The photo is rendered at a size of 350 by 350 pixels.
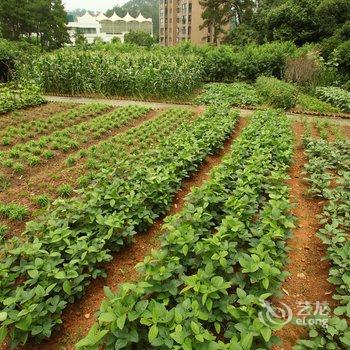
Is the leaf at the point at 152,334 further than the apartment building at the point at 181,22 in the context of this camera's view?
No

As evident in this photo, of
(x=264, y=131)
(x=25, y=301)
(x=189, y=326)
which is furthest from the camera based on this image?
(x=264, y=131)

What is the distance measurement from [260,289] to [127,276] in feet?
4.72

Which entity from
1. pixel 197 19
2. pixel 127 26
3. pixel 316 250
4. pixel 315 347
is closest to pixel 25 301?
pixel 315 347

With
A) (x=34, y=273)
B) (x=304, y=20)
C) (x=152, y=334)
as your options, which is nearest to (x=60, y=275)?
(x=34, y=273)

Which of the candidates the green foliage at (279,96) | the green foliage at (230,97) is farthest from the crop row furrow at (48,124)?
the green foliage at (279,96)

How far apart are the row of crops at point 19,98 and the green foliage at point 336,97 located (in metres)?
11.0

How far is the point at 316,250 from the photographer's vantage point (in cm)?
385

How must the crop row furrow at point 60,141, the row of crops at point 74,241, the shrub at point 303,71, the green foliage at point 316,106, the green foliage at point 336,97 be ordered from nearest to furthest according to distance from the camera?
1. the row of crops at point 74,241
2. the crop row furrow at point 60,141
3. the green foliage at point 316,106
4. the green foliage at point 336,97
5. the shrub at point 303,71

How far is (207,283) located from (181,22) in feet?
210

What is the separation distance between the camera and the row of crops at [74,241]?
257 centimetres

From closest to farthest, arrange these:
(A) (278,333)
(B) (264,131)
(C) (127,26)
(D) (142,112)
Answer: (A) (278,333)
(B) (264,131)
(D) (142,112)
(C) (127,26)

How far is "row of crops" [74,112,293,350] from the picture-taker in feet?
7.41

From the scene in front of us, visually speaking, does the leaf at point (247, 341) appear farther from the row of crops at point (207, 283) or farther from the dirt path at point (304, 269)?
the dirt path at point (304, 269)

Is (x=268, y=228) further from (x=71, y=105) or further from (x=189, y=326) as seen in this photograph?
(x=71, y=105)
